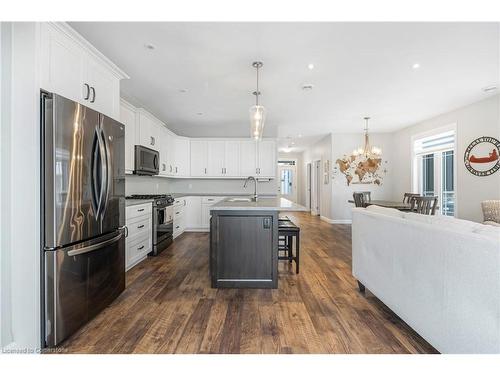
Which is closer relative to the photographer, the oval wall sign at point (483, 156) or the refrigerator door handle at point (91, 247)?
the refrigerator door handle at point (91, 247)

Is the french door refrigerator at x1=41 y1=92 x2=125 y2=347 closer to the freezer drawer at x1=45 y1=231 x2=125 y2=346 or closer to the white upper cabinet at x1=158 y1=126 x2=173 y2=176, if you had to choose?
the freezer drawer at x1=45 y1=231 x2=125 y2=346

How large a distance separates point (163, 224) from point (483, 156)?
5.62 m

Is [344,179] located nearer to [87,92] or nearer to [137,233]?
[137,233]

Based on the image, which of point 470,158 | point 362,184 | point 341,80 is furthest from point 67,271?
point 362,184

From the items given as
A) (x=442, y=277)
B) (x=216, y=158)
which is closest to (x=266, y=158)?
(x=216, y=158)

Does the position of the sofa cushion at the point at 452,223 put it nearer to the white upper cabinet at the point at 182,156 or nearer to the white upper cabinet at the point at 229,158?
the white upper cabinet at the point at 229,158

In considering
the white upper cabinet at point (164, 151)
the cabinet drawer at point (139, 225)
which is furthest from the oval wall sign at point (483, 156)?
the white upper cabinet at point (164, 151)

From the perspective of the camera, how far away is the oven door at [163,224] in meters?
4.11

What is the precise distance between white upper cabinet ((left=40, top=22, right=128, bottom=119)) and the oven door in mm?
1881

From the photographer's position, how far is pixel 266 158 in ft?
20.8

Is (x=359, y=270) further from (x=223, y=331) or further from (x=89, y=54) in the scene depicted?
(x=89, y=54)

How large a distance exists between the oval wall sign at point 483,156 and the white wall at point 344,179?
2.64m

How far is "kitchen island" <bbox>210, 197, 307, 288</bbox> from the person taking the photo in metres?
2.75
